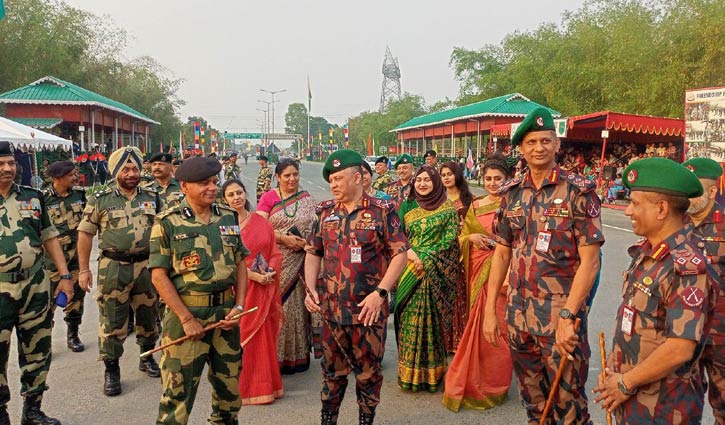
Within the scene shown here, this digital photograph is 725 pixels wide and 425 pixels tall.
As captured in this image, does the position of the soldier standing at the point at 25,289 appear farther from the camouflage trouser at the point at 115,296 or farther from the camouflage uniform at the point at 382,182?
the camouflage uniform at the point at 382,182

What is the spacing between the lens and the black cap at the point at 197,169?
9.87ft

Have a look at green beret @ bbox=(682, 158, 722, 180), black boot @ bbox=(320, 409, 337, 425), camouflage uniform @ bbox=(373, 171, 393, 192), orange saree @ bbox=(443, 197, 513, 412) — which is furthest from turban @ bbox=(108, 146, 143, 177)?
camouflage uniform @ bbox=(373, 171, 393, 192)

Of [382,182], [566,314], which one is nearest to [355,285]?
[566,314]

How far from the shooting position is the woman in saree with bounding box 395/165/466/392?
13.9 ft

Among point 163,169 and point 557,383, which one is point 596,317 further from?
point 163,169

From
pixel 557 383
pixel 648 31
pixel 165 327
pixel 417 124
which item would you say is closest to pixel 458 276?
pixel 557 383

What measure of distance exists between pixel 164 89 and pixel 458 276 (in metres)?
53.9

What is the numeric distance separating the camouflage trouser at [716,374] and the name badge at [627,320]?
3.31 feet

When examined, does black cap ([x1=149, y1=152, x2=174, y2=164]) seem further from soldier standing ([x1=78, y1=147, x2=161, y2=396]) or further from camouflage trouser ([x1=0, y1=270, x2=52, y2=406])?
camouflage trouser ([x1=0, y1=270, x2=52, y2=406])

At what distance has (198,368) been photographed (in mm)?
3078

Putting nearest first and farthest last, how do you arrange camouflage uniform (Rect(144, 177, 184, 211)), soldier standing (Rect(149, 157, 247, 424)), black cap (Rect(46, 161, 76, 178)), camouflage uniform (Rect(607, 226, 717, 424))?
camouflage uniform (Rect(607, 226, 717, 424))
soldier standing (Rect(149, 157, 247, 424))
black cap (Rect(46, 161, 76, 178))
camouflage uniform (Rect(144, 177, 184, 211))

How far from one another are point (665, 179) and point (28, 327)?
3.67 meters

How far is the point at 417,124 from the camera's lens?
4028 centimetres

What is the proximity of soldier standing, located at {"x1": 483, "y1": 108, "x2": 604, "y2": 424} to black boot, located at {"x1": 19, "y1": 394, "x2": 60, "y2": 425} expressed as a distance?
3.04 meters
